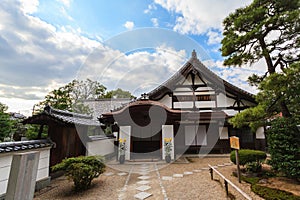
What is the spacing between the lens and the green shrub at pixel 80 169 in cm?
419

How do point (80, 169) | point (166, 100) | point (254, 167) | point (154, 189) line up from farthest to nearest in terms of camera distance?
point (166, 100) < point (254, 167) < point (154, 189) < point (80, 169)

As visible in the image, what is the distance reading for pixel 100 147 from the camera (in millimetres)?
8602

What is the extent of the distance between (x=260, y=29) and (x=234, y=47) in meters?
0.87

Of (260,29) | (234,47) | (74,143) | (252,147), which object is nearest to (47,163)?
(74,143)

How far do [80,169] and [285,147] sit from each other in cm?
570

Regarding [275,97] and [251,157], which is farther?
[251,157]

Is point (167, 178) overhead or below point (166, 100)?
below

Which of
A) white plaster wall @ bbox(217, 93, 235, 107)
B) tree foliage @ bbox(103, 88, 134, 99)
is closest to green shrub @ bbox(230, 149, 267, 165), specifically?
white plaster wall @ bbox(217, 93, 235, 107)

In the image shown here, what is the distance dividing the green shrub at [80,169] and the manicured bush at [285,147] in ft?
17.3

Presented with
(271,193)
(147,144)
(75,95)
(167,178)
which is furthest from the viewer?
(75,95)

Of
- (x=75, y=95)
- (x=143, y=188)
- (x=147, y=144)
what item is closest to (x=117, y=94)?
(x=75, y=95)

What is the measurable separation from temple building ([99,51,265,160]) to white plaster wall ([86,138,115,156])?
1068 millimetres

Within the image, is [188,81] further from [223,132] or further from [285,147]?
[285,147]

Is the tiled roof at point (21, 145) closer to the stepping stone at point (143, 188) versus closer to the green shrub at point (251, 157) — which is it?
the stepping stone at point (143, 188)
